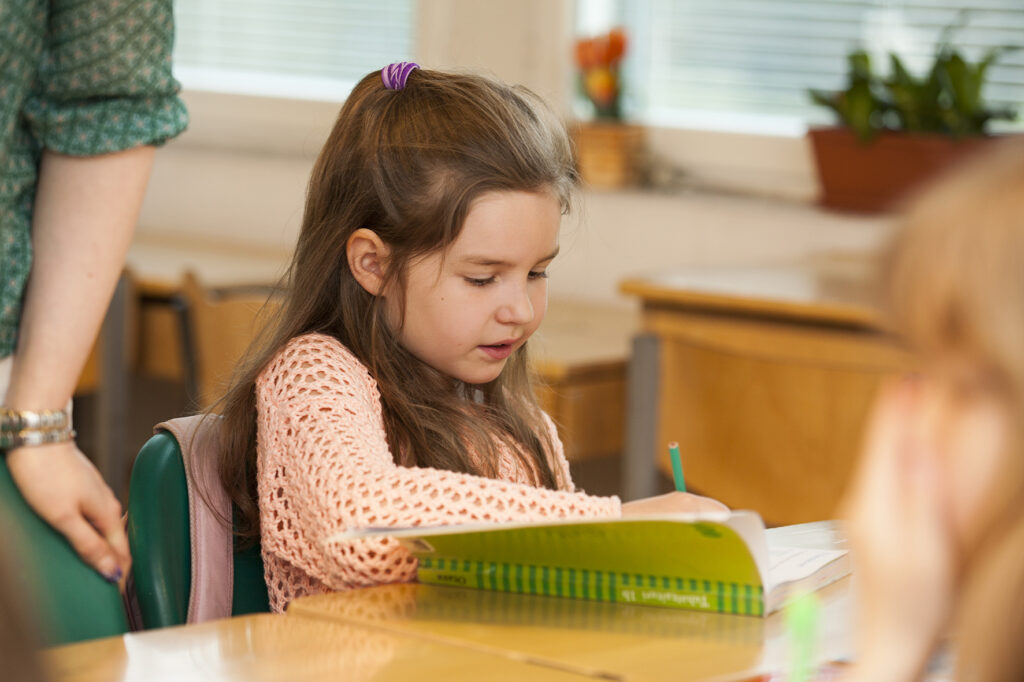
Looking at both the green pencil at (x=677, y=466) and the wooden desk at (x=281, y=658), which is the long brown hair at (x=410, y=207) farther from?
the wooden desk at (x=281, y=658)

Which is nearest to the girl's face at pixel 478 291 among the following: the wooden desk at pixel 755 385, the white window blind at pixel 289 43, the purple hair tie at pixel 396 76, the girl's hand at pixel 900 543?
the purple hair tie at pixel 396 76

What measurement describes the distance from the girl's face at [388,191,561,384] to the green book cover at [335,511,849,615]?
0.31 meters

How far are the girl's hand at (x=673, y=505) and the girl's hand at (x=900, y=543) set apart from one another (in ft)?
1.57

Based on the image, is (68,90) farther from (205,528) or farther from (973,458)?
(973,458)

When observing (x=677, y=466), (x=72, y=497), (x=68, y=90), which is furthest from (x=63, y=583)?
(x=677, y=466)

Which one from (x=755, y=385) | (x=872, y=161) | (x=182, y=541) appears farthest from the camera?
(x=872, y=161)

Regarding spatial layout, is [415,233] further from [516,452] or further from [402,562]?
[402,562]

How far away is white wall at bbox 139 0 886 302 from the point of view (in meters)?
3.08

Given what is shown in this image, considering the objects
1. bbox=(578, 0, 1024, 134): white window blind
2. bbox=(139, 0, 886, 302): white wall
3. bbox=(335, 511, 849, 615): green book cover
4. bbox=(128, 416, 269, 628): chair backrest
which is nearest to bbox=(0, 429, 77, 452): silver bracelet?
bbox=(128, 416, 269, 628): chair backrest

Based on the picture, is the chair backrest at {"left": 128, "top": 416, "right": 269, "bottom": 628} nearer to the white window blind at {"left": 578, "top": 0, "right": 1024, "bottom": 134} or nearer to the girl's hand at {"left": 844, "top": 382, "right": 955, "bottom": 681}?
the girl's hand at {"left": 844, "top": 382, "right": 955, "bottom": 681}

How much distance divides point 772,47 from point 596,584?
237 cm

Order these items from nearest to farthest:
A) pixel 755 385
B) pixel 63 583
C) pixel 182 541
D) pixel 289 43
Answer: pixel 63 583 < pixel 182 541 < pixel 755 385 < pixel 289 43

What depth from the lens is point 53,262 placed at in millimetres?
1144

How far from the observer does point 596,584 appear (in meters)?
1.04
